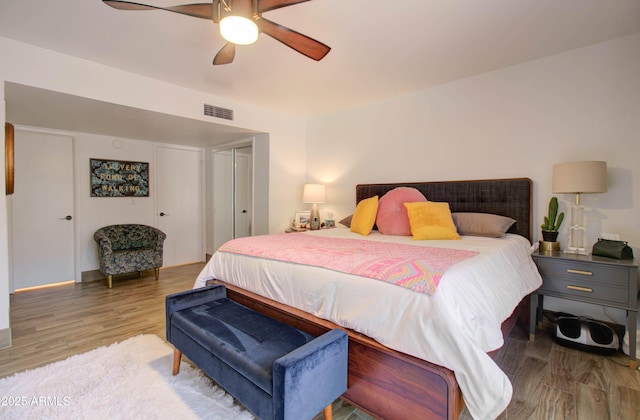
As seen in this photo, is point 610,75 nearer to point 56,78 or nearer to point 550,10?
point 550,10

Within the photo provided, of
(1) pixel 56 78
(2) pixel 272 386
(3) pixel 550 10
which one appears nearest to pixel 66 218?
(1) pixel 56 78

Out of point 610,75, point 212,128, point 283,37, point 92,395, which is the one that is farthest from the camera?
point 212,128

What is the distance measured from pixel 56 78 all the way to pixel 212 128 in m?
1.65

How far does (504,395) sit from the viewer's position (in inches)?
47.4

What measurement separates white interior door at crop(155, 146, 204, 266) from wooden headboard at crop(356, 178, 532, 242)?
3938 millimetres

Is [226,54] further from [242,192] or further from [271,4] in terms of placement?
[242,192]

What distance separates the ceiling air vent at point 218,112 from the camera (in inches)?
144

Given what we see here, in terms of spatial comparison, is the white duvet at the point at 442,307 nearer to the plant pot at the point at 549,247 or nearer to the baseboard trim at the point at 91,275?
the plant pot at the point at 549,247

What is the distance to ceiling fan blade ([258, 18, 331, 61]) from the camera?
1.80 metres

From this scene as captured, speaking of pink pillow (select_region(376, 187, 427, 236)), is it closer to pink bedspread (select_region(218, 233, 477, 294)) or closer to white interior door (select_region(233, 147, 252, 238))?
pink bedspread (select_region(218, 233, 477, 294))

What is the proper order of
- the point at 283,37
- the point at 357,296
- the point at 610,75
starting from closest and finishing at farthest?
1. the point at 357,296
2. the point at 283,37
3. the point at 610,75

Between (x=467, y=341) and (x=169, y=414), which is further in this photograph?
(x=169, y=414)

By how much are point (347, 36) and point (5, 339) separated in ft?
12.1

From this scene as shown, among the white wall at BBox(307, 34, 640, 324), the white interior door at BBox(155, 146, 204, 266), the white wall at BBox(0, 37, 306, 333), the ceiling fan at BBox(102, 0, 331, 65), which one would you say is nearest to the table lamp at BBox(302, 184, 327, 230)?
the white wall at BBox(0, 37, 306, 333)
